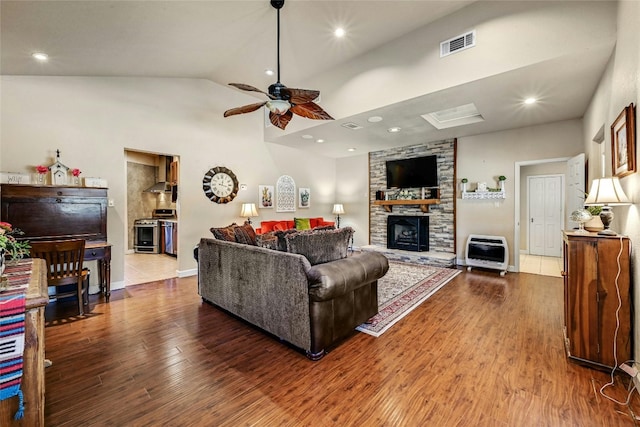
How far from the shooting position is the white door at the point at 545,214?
6.45m

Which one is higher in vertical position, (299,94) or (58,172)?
(299,94)

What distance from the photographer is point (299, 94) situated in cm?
302

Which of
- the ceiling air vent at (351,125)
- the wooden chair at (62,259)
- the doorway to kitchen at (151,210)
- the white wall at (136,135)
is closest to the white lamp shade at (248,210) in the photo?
the white wall at (136,135)

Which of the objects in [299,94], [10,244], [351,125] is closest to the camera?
[10,244]

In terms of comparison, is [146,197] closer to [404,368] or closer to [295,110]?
[295,110]

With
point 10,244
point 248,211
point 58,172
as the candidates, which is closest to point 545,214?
point 248,211

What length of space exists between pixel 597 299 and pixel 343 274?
198cm

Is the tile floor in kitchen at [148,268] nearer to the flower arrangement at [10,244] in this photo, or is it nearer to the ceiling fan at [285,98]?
the flower arrangement at [10,244]

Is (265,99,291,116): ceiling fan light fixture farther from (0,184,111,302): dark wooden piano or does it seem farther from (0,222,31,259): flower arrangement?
(0,184,111,302): dark wooden piano

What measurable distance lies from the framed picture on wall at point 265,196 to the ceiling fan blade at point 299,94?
341cm

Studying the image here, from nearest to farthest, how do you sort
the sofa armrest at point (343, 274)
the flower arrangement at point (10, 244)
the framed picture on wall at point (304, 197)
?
the flower arrangement at point (10, 244)
the sofa armrest at point (343, 274)
the framed picture on wall at point (304, 197)

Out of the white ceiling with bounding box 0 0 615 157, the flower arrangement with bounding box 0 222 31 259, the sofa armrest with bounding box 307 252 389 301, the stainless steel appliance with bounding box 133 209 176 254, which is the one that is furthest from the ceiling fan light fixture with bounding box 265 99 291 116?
the stainless steel appliance with bounding box 133 209 176 254

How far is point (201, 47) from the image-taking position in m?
3.68

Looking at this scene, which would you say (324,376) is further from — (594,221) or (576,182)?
(576,182)
